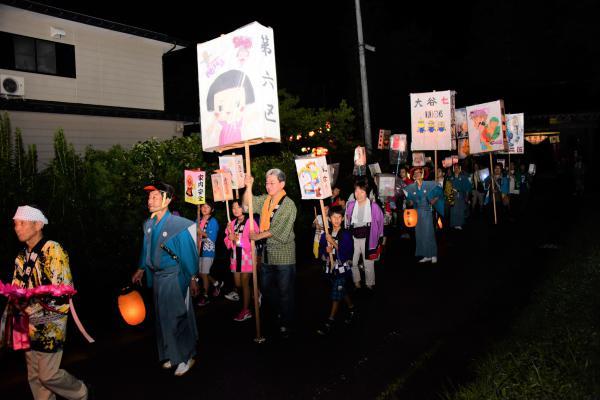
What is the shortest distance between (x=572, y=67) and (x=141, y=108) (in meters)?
34.9

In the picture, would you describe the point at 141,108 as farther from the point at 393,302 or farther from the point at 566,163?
the point at 566,163

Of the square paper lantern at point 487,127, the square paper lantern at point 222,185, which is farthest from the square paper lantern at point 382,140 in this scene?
the square paper lantern at point 222,185

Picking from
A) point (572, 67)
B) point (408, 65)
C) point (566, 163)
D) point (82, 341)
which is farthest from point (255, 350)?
point (572, 67)

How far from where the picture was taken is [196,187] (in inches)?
318

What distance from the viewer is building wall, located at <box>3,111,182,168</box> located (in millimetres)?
12492

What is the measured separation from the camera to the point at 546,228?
563 inches

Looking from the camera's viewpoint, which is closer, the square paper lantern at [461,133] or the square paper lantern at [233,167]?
the square paper lantern at [233,167]

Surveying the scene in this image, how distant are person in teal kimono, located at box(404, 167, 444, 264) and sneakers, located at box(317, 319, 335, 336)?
15.0 ft

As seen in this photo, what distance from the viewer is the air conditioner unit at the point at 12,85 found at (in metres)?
12.0

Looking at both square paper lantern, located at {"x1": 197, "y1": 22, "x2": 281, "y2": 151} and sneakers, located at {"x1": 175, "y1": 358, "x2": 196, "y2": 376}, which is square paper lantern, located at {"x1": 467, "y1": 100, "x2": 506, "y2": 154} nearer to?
square paper lantern, located at {"x1": 197, "y1": 22, "x2": 281, "y2": 151}

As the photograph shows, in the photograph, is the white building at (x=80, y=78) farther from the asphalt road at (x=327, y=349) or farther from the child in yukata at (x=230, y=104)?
the child in yukata at (x=230, y=104)

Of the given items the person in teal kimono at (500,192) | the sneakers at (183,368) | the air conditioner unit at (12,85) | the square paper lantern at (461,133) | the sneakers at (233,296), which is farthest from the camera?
the square paper lantern at (461,133)

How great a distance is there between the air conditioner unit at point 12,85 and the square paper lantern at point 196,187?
6872 mm

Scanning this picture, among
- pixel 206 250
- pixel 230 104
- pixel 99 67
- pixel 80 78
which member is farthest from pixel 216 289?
pixel 99 67
